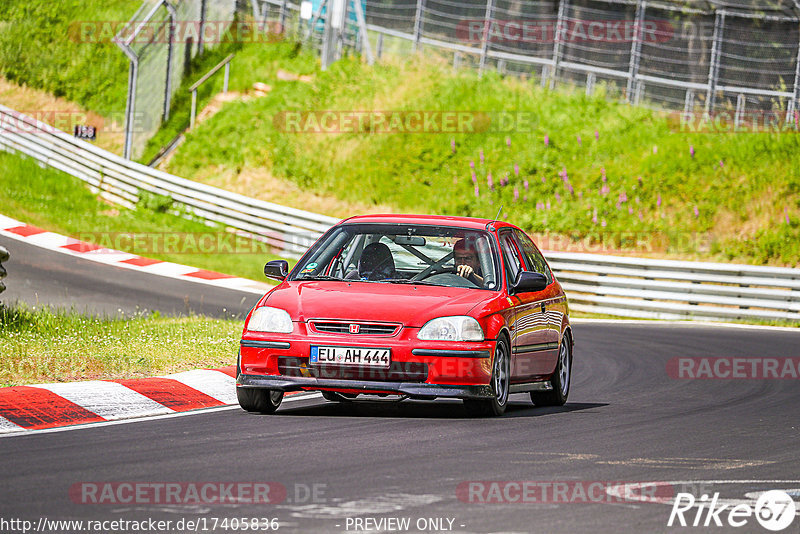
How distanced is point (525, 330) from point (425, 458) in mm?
2942

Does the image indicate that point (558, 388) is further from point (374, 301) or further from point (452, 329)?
point (374, 301)

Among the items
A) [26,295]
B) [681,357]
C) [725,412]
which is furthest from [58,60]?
[725,412]

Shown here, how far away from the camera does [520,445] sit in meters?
8.33

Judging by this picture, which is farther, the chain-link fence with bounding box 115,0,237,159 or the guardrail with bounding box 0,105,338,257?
the chain-link fence with bounding box 115,0,237,159

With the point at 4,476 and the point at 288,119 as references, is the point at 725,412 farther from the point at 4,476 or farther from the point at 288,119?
the point at 288,119

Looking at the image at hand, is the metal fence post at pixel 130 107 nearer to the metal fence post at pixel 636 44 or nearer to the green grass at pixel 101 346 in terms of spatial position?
the metal fence post at pixel 636 44

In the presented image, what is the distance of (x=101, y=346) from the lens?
1232 centimetres

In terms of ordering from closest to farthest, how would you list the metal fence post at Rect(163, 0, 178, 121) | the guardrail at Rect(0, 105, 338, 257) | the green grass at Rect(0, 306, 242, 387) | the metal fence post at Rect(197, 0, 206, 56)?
1. the green grass at Rect(0, 306, 242, 387)
2. the guardrail at Rect(0, 105, 338, 257)
3. the metal fence post at Rect(163, 0, 178, 121)
4. the metal fence post at Rect(197, 0, 206, 56)

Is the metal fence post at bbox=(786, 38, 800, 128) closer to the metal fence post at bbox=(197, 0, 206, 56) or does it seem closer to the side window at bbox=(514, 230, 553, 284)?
the metal fence post at bbox=(197, 0, 206, 56)

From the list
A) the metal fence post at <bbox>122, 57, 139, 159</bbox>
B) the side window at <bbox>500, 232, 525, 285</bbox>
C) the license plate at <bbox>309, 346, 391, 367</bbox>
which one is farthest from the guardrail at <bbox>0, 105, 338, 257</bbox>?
the license plate at <bbox>309, 346, 391, 367</bbox>

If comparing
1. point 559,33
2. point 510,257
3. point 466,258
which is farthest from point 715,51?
point 466,258

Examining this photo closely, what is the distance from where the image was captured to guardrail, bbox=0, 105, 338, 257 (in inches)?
1075

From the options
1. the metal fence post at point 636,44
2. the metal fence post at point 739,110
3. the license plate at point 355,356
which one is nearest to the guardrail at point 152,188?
the metal fence post at point 636,44

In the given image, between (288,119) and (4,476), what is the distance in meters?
28.0
